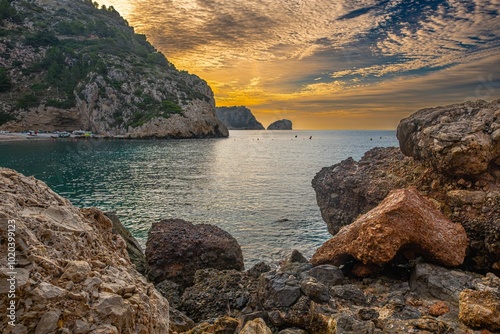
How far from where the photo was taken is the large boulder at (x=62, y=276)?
391 cm

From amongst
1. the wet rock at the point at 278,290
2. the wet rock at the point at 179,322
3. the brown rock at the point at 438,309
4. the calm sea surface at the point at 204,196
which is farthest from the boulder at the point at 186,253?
the brown rock at the point at 438,309

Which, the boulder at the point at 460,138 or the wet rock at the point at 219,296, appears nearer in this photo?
the wet rock at the point at 219,296

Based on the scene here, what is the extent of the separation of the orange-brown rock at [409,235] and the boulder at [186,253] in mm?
6237

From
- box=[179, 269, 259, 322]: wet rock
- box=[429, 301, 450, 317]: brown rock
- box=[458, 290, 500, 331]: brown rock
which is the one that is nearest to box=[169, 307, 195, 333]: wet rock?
box=[179, 269, 259, 322]: wet rock

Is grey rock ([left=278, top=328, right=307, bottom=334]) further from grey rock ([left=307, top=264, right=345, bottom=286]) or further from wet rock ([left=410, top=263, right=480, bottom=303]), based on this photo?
wet rock ([left=410, top=263, right=480, bottom=303])

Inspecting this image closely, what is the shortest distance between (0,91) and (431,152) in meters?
163

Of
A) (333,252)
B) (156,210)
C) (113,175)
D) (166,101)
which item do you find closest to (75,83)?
(166,101)

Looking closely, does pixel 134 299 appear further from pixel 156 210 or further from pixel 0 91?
pixel 0 91

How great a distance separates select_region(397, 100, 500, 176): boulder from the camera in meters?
12.1

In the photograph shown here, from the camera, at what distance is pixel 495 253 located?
416 inches

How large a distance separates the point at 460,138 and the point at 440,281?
6.02 metres

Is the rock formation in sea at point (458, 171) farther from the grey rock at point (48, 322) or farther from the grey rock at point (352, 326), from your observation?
the grey rock at point (48, 322)

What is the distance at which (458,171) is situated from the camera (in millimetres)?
12672

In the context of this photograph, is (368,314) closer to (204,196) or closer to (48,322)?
(48,322)
